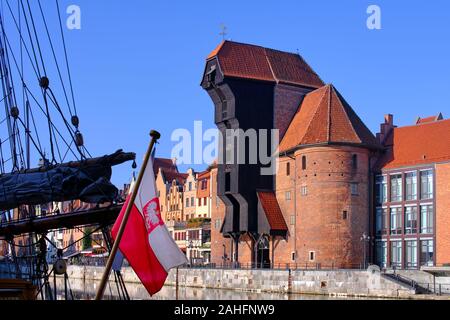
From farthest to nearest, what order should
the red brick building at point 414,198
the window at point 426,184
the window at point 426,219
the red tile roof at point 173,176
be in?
the red tile roof at point 173,176, the window at point 426,184, the window at point 426,219, the red brick building at point 414,198

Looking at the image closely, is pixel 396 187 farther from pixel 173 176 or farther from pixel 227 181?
pixel 173 176

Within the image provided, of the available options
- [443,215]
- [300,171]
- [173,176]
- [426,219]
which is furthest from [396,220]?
[173,176]

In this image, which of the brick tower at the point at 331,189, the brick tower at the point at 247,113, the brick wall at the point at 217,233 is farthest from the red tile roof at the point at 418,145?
the brick wall at the point at 217,233

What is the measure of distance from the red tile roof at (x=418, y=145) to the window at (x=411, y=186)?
934 millimetres

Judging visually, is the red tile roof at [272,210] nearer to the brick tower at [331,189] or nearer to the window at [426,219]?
the brick tower at [331,189]

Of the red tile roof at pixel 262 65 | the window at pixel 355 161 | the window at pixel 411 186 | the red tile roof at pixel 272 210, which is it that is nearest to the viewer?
the window at pixel 411 186

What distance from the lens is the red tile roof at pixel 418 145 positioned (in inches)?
2494

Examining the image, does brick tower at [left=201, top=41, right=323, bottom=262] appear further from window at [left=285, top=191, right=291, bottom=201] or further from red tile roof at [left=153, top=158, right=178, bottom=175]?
red tile roof at [left=153, top=158, right=178, bottom=175]

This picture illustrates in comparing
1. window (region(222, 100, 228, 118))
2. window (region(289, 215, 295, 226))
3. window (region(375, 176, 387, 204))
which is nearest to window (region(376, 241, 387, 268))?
window (region(375, 176, 387, 204))

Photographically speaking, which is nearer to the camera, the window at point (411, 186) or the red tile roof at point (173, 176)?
the window at point (411, 186)

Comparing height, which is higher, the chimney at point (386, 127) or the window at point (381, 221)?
the chimney at point (386, 127)

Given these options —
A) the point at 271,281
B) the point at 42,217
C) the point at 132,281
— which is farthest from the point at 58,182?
the point at 132,281

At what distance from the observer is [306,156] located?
67375 mm
